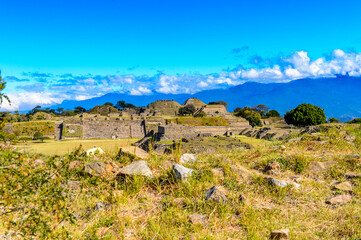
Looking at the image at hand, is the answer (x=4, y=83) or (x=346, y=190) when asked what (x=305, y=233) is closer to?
(x=346, y=190)

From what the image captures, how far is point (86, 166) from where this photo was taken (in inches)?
180

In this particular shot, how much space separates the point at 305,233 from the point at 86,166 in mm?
3806

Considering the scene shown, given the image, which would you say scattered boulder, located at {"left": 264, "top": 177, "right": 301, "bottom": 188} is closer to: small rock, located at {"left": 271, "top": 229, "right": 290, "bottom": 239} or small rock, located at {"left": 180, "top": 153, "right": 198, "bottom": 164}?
small rock, located at {"left": 271, "top": 229, "right": 290, "bottom": 239}

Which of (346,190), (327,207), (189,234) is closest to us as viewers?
(189,234)

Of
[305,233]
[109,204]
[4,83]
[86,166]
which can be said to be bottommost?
[305,233]

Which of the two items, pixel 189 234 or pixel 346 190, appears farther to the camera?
pixel 346 190

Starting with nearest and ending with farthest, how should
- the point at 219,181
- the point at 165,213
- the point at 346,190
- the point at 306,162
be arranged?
the point at 165,213 < the point at 346,190 < the point at 219,181 < the point at 306,162

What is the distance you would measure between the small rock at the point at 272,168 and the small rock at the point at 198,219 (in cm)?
240

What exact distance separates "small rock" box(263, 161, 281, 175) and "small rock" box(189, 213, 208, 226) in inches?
94.5

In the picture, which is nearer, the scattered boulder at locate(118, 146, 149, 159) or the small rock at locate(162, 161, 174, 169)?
the small rock at locate(162, 161, 174, 169)

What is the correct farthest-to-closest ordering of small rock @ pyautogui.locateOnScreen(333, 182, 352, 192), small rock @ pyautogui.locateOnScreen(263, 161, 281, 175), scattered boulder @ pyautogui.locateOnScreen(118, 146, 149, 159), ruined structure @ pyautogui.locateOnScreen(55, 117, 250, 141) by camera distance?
ruined structure @ pyautogui.locateOnScreen(55, 117, 250, 141) < scattered boulder @ pyautogui.locateOnScreen(118, 146, 149, 159) < small rock @ pyautogui.locateOnScreen(263, 161, 281, 175) < small rock @ pyautogui.locateOnScreen(333, 182, 352, 192)

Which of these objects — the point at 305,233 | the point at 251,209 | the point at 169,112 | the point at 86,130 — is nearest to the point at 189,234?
the point at 251,209

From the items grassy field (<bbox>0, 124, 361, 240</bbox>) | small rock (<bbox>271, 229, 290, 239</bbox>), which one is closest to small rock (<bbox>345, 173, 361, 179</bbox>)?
grassy field (<bbox>0, 124, 361, 240</bbox>)

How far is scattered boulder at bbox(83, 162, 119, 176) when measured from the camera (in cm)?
447
